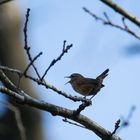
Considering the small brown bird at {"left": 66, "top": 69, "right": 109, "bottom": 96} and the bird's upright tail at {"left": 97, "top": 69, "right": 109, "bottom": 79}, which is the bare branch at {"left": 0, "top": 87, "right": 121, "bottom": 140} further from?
the bird's upright tail at {"left": 97, "top": 69, "right": 109, "bottom": 79}

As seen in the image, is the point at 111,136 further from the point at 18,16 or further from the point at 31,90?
the point at 18,16

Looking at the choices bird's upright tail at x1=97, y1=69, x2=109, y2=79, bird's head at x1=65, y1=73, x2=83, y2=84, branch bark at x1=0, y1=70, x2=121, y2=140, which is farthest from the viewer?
bird's head at x1=65, y1=73, x2=83, y2=84

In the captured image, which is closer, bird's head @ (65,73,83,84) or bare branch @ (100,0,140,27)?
bare branch @ (100,0,140,27)

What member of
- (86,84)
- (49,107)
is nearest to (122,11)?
(86,84)

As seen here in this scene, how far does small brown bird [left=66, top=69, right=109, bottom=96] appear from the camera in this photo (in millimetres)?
3687

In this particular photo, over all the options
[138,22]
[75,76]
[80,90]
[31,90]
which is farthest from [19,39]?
[138,22]

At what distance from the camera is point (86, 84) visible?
3.91 m

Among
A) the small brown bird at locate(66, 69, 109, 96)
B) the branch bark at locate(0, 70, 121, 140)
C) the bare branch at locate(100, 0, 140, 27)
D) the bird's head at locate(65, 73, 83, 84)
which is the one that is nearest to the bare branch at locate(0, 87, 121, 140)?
the branch bark at locate(0, 70, 121, 140)

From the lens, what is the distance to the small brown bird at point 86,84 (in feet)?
12.1

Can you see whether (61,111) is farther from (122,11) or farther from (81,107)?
(122,11)

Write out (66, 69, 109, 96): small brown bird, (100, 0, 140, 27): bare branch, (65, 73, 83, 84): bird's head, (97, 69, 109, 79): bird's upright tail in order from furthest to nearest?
1. (65, 73, 83, 84): bird's head
2. (97, 69, 109, 79): bird's upright tail
3. (66, 69, 109, 96): small brown bird
4. (100, 0, 140, 27): bare branch

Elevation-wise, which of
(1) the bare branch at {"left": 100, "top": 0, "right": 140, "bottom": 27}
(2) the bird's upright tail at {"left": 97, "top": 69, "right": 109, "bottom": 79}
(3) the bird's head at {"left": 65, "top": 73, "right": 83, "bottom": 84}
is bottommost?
(3) the bird's head at {"left": 65, "top": 73, "right": 83, "bottom": 84}

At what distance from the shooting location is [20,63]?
5.30 meters

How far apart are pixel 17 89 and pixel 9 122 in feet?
6.92
